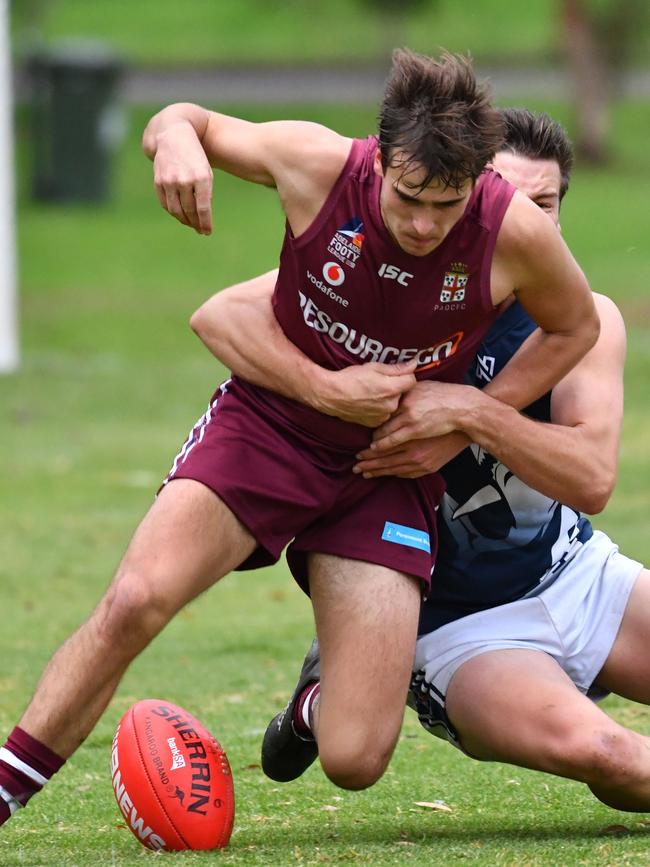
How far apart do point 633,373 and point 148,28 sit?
37758 millimetres

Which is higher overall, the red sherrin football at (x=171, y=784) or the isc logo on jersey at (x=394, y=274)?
the isc logo on jersey at (x=394, y=274)

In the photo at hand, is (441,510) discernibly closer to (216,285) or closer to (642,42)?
(216,285)

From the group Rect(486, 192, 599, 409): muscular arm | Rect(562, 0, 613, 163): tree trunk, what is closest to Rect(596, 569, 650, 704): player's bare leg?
Rect(486, 192, 599, 409): muscular arm

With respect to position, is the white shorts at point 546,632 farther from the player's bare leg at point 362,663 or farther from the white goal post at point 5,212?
the white goal post at point 5,212

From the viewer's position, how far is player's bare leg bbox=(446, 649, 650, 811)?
460 cm

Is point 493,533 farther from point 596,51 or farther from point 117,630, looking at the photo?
point 596,51

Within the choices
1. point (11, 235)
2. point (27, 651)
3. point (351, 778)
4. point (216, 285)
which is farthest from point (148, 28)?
point (351, 778)

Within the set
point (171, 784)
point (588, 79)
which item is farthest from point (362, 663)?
point (588, 79)

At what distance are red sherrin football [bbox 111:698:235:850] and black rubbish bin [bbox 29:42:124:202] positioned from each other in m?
24.8

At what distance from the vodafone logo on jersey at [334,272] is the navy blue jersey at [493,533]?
629 mm

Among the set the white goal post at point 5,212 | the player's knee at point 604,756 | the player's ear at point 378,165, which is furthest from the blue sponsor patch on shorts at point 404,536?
the white goal post at point 5,212

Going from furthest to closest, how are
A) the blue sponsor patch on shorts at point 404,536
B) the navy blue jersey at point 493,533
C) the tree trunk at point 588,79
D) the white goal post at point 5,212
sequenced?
the tree trunk at point 588,79 → the white goal post at point 5,212 → the navy blue jersey at point 493,533 → the blue sponsor patch on shorts at point 404,536

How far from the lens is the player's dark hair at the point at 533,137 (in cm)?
516

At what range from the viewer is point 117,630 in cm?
447
